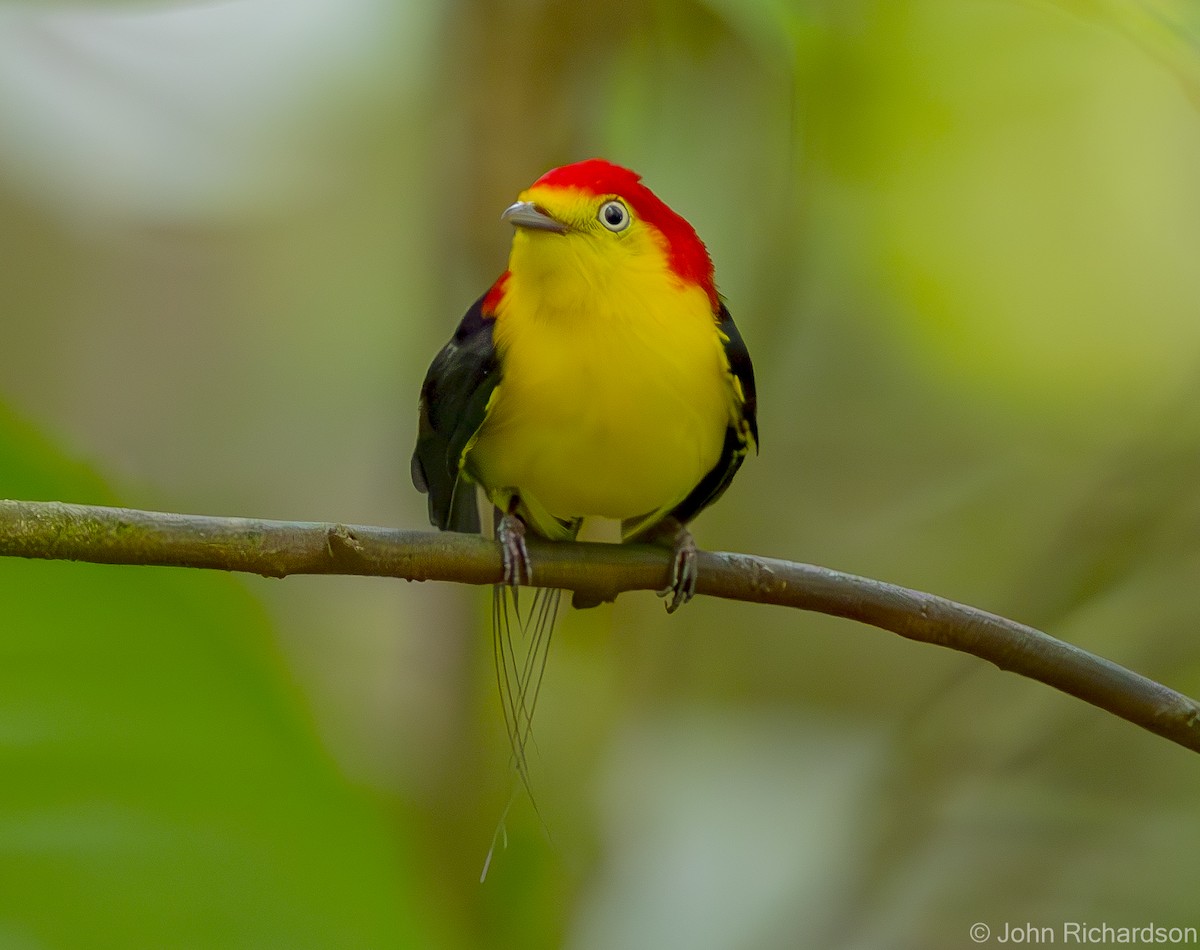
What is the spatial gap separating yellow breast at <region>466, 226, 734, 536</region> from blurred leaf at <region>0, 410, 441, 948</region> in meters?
0.72

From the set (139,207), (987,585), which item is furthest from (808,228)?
(139,207)

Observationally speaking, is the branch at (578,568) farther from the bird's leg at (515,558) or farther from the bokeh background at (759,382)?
the bokeh background at (759,382)

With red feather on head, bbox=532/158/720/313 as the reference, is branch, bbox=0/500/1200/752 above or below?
below

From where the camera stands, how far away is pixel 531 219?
140 centimetres

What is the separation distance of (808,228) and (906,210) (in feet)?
0.76

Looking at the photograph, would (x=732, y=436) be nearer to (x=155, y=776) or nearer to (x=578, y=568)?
(x=578, y=568)

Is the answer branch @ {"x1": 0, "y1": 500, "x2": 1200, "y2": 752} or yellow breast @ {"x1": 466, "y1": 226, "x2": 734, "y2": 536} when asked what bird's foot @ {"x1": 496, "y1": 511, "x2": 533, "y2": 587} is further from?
yellow breast @ {"x1": 466, "y1": 226, "x2": 734, "y2": 536}

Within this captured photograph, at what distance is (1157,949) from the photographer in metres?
2.34

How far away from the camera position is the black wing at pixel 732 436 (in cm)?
155

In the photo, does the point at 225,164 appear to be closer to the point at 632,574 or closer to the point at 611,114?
the point at 611,114

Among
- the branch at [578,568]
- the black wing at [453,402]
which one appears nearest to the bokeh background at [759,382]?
the black wing at [453,402]

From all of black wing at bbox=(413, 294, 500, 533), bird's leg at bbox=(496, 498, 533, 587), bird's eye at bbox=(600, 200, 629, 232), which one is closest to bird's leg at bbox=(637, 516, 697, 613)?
bird's leg at bbox=(496, 498, 533, 587)

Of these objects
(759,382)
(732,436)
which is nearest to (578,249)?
(732,436)

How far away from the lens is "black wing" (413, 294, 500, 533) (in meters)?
1.48
